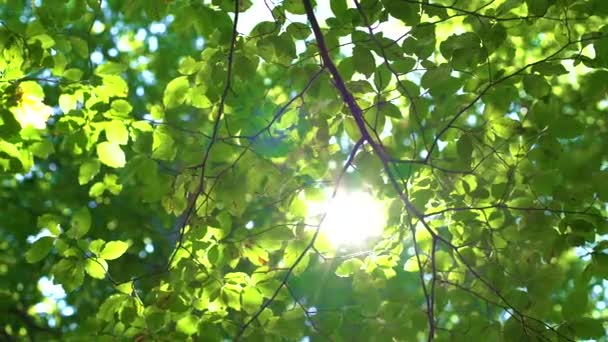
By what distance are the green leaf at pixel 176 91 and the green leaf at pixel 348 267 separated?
38.1 inches

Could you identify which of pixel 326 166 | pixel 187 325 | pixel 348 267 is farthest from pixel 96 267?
pixel 326 166

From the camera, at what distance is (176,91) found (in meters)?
2.48

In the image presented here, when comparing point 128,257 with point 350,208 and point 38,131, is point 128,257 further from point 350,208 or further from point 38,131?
point 350,208

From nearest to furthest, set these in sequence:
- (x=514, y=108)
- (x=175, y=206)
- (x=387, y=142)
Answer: (x=175, y=206) → (x=387, y=142) → (x=514, y=108)

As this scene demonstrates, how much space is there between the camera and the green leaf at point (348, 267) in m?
2.49

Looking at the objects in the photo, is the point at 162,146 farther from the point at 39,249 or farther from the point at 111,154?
the point at 39,249

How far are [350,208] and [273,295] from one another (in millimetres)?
478

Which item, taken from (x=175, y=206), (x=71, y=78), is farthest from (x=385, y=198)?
(x=71, y=78)

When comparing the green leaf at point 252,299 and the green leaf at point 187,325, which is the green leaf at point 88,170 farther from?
the green leaf at point 252,299

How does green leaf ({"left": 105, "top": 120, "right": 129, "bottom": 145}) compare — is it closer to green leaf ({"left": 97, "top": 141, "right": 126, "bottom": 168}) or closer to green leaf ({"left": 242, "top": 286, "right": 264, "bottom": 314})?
green leaf ({"left": 97, "top": 141, "right": 126, "bottom": 168})

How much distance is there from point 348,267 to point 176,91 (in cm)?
→ 102

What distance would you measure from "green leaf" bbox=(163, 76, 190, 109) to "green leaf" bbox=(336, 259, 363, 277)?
0.97 metres

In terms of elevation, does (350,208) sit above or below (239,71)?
below

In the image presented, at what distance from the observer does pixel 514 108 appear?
4914mm
